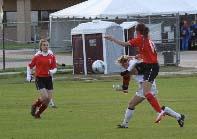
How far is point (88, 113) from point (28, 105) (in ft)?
9.19

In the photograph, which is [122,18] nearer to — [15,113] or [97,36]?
[97,36]

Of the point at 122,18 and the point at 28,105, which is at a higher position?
the point at 122,18

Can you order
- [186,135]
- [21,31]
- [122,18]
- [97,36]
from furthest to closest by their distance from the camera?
[21,31]
[122,18]
[97,36]
[186,135]

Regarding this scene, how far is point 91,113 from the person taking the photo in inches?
647

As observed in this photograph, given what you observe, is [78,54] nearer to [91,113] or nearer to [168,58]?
[168,58]

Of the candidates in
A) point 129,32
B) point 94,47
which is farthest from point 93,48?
point 129,32

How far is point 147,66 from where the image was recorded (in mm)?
13430

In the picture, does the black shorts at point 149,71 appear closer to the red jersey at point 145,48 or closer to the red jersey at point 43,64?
the red jersey at point 145,48

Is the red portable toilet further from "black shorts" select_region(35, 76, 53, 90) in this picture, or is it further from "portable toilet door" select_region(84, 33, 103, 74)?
"black shorts" select_region(35, 76, 53, 90)

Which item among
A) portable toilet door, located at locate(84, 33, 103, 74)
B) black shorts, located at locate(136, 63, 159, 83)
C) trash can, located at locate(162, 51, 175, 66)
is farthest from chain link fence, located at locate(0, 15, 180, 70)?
black shorts, located at locate(136, 63, 159, 83)

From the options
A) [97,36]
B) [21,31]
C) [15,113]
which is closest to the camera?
[15,113]

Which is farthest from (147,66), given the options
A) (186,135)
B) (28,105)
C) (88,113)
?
(28,105)

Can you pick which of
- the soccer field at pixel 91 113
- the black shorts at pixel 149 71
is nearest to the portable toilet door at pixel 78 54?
the soccer field at pixel 91 113

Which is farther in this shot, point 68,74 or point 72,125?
point 68,74
